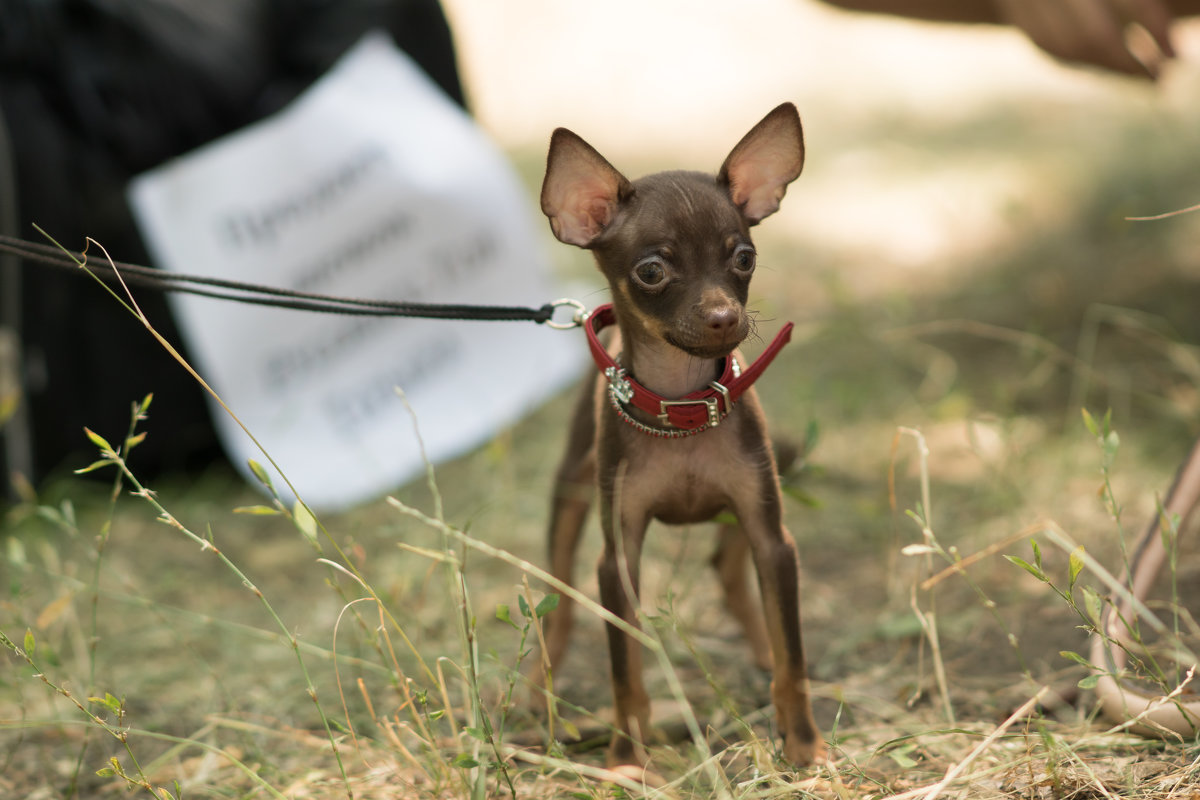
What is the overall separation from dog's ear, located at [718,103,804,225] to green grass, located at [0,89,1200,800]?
482mm

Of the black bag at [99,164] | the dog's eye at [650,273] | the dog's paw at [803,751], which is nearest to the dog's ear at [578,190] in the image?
the dog's eye at [650,273]

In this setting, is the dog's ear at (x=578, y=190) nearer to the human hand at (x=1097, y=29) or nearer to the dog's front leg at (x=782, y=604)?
the dog's front leg at (x=782, y=604)

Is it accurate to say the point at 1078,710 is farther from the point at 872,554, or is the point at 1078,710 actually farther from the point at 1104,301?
the point at 1104,301

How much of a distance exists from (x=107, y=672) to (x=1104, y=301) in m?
3.40

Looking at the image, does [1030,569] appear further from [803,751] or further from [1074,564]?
[803,751]

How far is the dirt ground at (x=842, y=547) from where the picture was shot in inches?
74.0

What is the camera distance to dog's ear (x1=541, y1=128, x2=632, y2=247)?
1.62 m

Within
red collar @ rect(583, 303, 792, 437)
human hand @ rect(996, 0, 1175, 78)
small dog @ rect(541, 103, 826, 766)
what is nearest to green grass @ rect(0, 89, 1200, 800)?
small dog @ rect(541, 103, 826, 766)

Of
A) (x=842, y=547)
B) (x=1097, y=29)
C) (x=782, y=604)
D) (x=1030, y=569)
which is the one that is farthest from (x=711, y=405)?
(x=1097, y=29)

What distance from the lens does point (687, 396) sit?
1.70 meters

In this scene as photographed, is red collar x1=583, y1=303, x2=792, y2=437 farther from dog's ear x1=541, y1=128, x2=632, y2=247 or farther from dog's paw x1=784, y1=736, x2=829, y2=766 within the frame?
dog's paw x1=784, y1=736, x2=829, y2=766

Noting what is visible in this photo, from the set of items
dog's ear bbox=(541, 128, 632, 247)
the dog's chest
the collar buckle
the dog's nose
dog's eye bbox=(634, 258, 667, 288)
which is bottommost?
the dog's chest

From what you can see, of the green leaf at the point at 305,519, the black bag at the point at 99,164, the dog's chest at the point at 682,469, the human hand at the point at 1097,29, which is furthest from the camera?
the black bag at the point at 99,164

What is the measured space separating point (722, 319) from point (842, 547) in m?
1.63
